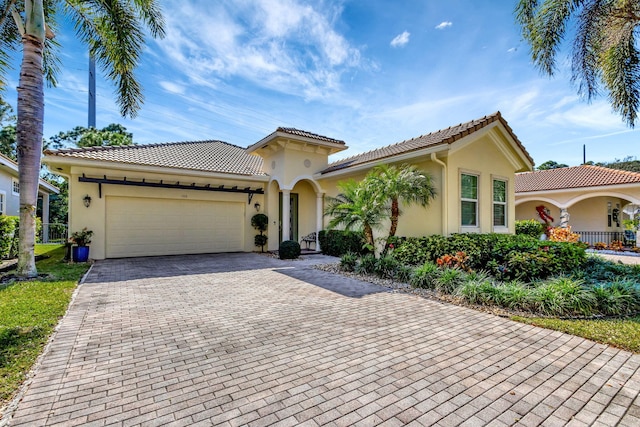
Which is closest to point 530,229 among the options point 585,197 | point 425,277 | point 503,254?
point 585,197

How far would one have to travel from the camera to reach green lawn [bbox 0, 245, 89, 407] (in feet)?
11.2

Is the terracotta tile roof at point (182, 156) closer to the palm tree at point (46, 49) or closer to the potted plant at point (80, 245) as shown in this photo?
the palm tree at point (46, 49)

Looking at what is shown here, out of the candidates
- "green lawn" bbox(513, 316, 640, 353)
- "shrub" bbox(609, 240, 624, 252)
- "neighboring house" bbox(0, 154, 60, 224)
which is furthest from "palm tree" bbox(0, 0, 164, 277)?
"shrub" bbox(609, 240, 624, 252)

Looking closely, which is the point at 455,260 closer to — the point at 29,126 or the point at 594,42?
the point at 594,42

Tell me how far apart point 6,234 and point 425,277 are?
48.0ft

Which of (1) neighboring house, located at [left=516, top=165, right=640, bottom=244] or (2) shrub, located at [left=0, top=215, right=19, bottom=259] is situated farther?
(1) neighboring house, located at [left=516, top=165, right=640, bottom=244]

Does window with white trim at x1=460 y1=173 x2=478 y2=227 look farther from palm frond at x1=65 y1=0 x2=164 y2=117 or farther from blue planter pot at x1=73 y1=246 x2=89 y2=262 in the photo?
blue planter pot at x1=73 y1=246 x2=89 y2=262

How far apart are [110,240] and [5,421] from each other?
11535mm

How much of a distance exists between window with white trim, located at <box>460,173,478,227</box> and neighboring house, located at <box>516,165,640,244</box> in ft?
39.2

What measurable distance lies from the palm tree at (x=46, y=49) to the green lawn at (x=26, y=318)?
151cm

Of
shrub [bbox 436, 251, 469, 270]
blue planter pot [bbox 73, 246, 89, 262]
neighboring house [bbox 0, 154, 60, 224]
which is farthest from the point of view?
neighboring house [bbox 0, 154, 60, 224]

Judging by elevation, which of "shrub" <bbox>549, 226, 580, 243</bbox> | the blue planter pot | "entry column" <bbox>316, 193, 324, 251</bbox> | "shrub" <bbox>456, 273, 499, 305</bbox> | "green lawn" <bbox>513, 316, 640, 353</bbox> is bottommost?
"green lawn" <bbox>513, 316, 640, 353</bbox>

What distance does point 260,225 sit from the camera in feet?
49.1

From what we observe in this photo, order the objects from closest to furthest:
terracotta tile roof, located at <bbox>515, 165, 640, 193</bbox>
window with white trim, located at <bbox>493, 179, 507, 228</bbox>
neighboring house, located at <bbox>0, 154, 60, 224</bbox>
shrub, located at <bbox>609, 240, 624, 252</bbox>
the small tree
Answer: window with white trim, located at <bbox>493, 179, 507, 228</bbox>
neighboring house, located at <bbox>0, 154, 60, 224</bbox>
the small tree
shrub, located at <bbox>609, 240, 624, 252</bbox>
terracotta tile roof, located at <bbox>515, 165, 640, 193</bbox>
